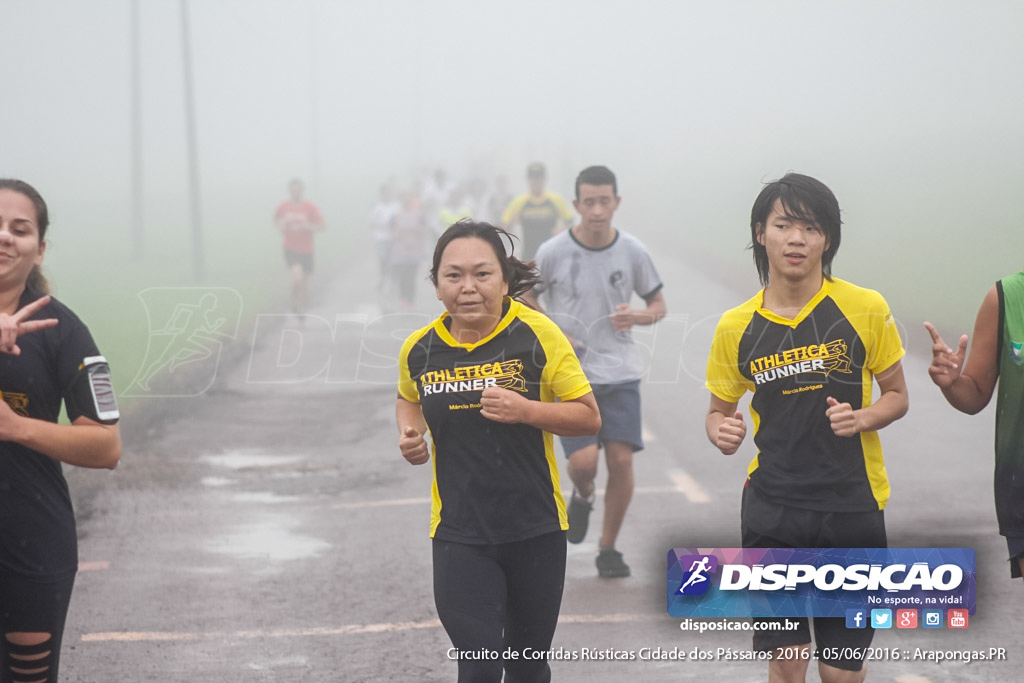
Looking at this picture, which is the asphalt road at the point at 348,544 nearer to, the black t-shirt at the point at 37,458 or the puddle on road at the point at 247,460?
the puddle on road at the point at 247,460

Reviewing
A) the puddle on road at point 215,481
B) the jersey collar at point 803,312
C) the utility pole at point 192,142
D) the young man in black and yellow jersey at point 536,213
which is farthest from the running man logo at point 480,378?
the utility pole at point 192,142

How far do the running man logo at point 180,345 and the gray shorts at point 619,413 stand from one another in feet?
13.6

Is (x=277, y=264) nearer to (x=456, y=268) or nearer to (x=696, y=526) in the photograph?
(x=696, y=526)

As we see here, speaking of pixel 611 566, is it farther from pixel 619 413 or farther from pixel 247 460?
pixel 247 460

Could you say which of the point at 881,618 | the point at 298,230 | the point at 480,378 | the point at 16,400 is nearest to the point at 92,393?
the point at 16,400

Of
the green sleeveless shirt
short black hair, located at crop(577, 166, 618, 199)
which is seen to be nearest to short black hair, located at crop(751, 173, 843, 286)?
the green sleeveless shirt

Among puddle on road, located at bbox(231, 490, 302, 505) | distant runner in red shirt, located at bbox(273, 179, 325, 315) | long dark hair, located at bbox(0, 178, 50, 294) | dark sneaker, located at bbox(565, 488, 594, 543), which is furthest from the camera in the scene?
distant runner in red shirt, located at bbox(273, 179, 325, 315)

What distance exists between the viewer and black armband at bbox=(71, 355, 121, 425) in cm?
386

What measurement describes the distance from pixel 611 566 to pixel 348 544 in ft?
6.07

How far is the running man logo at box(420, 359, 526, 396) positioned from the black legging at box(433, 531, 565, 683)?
0.52m

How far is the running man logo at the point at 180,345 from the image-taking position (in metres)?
12.6

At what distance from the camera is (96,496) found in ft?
31.6

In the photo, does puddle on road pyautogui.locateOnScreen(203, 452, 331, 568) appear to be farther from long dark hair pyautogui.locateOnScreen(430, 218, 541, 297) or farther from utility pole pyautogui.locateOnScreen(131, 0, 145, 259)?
utility pole pyautogui.locateOnScreen(131, 0, 145, 259)

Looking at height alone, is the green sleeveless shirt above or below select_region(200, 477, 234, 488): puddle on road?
above
